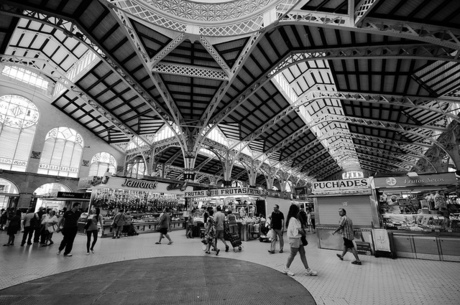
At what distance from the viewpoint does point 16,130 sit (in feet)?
76.0

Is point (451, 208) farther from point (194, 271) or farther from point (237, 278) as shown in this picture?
point (194, 271)

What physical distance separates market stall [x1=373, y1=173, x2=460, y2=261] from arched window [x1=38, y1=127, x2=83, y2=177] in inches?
1263

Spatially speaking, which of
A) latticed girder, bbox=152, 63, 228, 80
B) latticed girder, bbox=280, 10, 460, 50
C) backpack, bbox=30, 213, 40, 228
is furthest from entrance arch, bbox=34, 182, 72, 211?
latticed girder, bbox=280, 10, 460, 50

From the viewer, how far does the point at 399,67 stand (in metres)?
13.1

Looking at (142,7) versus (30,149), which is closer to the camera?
(142,7)

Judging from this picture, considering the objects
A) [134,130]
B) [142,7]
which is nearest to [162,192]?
[134,130]

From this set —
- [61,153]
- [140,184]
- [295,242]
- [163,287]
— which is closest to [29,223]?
[140,184]

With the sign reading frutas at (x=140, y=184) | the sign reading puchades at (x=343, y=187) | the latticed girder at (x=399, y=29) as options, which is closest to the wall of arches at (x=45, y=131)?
the sign reading frutas at (x=140, y=184)

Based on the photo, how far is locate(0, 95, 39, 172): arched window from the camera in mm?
22406

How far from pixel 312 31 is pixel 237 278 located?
12.8 meters

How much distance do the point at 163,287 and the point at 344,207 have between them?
8223mm

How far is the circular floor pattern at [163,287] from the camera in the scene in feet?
12.9

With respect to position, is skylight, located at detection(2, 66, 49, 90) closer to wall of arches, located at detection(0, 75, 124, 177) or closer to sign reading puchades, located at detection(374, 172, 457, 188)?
wall of arches, located at detection(0, 75, 124, 177)

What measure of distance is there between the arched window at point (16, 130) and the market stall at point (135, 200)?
430 inches
